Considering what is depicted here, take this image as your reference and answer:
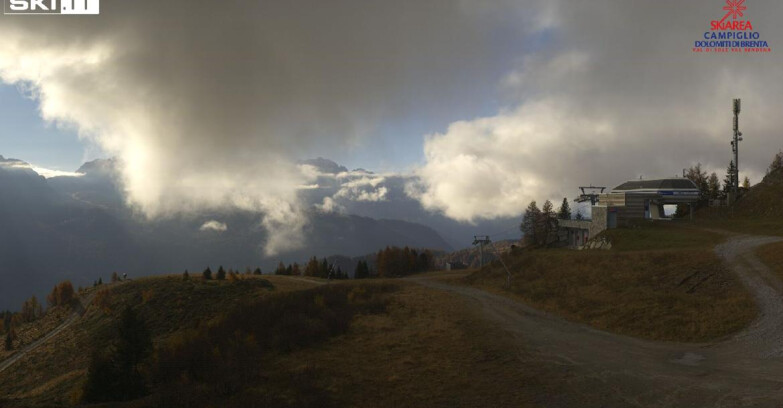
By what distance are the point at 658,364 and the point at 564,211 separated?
94767mm

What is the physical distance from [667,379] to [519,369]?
6.51m

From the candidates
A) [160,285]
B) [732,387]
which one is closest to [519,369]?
[732,387]

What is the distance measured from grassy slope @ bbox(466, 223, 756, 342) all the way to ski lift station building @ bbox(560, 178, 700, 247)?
18.6 feet

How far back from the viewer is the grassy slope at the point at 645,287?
91.0ft

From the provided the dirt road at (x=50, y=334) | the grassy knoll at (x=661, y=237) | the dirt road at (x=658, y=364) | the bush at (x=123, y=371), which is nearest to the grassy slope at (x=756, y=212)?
the grassy knoll at (x=661, y=237)

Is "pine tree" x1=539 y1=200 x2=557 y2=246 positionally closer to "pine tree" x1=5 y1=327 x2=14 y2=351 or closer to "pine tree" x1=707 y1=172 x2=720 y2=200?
"pine tree" x1=707 y1=172 x2=720 y2=200

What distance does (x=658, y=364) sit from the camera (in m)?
21.3

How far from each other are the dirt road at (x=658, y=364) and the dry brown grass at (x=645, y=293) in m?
1.31

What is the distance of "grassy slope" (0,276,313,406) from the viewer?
59.0 meters

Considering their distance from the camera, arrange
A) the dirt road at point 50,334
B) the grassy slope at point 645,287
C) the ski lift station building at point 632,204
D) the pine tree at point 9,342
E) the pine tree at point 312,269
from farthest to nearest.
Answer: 1. the pine tree at point 312,269
2. the pine tree at point 9,342
3. the dirt road at point 50,334
4. the ski lift station building at point 632,204
5. the grassy slope at point 645,287

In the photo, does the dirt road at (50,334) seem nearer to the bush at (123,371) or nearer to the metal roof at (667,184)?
the bush at (123,371)

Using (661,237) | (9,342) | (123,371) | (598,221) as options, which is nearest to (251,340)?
(123,371)

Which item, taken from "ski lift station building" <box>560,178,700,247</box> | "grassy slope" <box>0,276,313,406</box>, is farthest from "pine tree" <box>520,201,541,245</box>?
"grassy slope" <box>0,276,313,406</box>

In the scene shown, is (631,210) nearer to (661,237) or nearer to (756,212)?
(661,237)
